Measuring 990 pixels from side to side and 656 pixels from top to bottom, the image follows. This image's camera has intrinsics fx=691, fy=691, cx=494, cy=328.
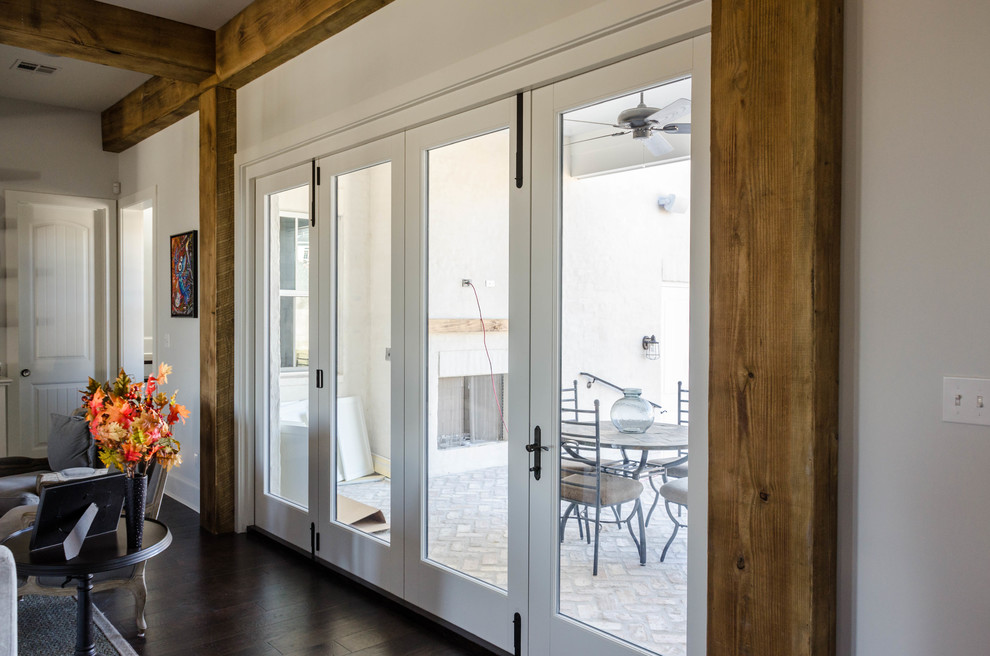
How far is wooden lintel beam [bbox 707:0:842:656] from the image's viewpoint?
64.7 inches

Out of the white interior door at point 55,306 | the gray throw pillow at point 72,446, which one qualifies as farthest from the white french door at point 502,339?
the white interior door at point 55,306

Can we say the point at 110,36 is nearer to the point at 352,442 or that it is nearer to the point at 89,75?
the point at 89,75

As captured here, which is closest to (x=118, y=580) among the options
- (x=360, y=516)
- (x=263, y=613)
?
(x=263, y=613)

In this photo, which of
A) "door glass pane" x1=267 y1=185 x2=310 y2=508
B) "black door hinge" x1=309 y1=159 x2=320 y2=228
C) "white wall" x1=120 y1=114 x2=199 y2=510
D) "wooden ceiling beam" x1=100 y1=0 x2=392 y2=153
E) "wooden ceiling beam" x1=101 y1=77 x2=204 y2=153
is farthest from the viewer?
"white wall" x1=120 y1=114 x2=199 y2=510

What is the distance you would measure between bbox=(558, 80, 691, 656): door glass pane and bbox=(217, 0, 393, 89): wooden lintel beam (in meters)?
1.54

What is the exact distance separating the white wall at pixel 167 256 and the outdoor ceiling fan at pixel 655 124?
370 cm

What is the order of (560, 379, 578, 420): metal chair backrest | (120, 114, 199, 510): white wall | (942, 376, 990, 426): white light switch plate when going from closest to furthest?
(942, 376, 990, 426): white light switch plate < (560, 379, 578, 420): metal chair backrest < (120, 114, 199, 510): white wall

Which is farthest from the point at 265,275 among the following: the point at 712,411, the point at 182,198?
the point at 712,411

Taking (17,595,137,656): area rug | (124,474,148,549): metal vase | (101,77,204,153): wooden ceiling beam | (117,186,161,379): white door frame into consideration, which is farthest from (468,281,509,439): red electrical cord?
(117,186,161,379): white door frame

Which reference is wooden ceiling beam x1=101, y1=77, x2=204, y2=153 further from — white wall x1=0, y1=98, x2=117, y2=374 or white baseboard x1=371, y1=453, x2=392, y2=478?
white baseboard x1=371, y1=453, x2=392, y2=478

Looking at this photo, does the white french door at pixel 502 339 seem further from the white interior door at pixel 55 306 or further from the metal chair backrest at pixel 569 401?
the white interior door at pixel 55 306

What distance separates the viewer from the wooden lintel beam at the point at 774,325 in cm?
164

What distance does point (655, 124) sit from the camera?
2.18m

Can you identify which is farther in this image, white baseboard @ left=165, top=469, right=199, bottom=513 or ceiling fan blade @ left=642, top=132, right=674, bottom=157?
white baseboard @ left=165, top=469, right=199, bottom=513
